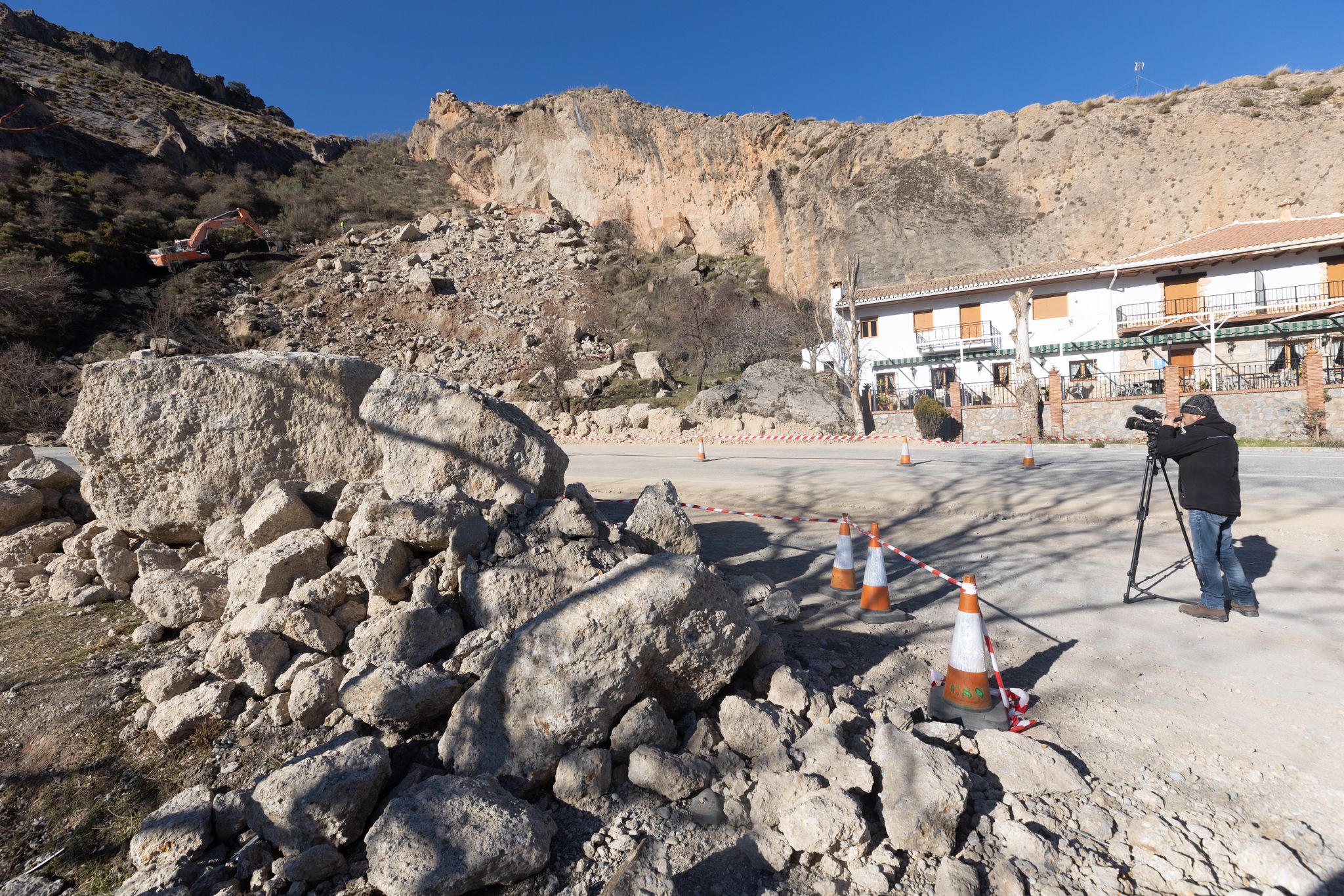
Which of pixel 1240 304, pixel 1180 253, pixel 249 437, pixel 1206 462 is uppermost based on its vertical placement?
pixel 1180 253

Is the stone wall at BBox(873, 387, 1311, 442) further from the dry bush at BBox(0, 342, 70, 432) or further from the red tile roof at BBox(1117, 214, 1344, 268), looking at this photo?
the dry bush at BBox(0, 342, 70, 432)

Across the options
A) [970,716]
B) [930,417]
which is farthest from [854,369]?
[970,716]

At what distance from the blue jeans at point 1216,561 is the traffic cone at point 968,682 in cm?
232

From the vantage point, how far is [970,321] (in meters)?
27.6

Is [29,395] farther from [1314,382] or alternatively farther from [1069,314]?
[1069,314]

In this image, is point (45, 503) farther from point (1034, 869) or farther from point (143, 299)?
point (143, 299)

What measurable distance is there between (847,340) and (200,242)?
38.3 m

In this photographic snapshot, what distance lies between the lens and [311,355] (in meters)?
5.25

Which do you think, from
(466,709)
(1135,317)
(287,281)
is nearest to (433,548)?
(466,709)

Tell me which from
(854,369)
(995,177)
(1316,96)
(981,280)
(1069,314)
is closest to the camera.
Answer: (854,369)

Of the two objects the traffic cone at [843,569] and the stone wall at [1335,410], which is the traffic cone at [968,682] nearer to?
the traffic cone at [843,569]

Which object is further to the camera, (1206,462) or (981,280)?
(981,280)

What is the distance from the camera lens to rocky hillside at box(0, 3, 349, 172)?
40.3 metres

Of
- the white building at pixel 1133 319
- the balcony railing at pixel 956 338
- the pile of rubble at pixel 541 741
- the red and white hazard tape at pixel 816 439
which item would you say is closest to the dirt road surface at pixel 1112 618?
the pile of rubble at pixel 541 741
